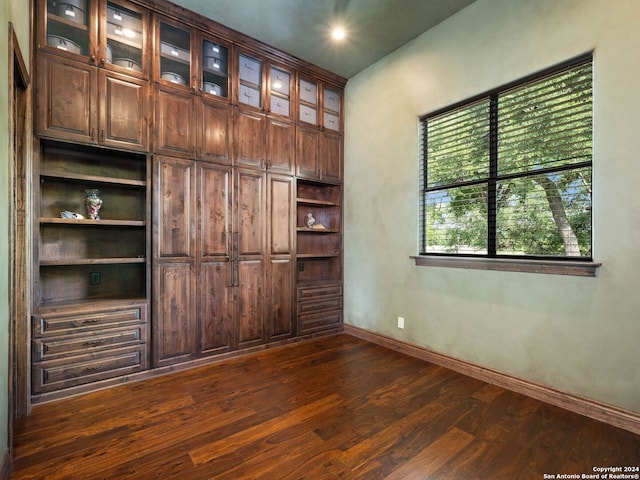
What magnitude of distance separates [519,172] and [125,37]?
3.58 meters

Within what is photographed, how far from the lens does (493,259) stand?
2.77m

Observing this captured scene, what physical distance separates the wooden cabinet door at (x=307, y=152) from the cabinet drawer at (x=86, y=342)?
7.78 feet

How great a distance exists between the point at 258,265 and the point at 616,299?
9.87 ft

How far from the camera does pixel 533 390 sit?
8.20 ft

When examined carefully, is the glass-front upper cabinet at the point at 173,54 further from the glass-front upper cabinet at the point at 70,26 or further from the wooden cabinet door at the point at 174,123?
the glass-front upper cabinet at the point at 70,26

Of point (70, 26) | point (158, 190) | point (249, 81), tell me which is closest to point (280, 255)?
point (158, 190)

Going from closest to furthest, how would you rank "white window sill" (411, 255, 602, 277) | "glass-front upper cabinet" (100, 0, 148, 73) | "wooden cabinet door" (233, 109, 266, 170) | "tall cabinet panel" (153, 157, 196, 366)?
"white window sill" (411, 255, 602, 277) < "glass-front upper cabinet" (100, 0, 148, 73) < "tall cabinet panel" (153, 157, 196, 366) < "wooden cabinet door" (233, 109, 266, 170)

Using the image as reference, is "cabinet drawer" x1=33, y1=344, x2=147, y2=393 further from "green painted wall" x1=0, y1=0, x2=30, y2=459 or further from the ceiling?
the ceiling

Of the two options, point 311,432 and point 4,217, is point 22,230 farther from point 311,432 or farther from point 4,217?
point 311,432

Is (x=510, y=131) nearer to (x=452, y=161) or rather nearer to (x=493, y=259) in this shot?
(x=452, y=161)

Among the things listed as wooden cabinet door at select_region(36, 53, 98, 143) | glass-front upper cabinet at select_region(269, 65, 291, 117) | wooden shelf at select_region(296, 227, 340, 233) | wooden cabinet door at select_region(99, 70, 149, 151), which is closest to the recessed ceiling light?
glass-front upper cabinet at select_region(269, 65, 291, 117)

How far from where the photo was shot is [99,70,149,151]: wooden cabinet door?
105 inches

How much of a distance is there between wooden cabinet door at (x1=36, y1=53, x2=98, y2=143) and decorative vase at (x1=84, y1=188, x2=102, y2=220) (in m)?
0.46

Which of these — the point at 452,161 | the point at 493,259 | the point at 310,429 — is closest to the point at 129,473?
the point at 310,429
